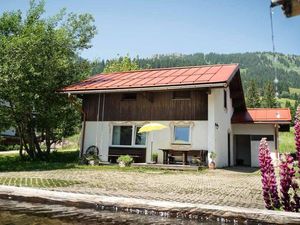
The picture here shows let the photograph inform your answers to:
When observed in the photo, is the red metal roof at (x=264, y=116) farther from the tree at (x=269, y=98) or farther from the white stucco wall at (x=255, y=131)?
the tree at (x=269, y=98)

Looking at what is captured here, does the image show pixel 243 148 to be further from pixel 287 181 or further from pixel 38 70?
pixel 287 181

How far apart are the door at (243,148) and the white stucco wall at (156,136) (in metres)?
9.71

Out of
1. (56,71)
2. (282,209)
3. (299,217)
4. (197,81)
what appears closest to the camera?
(299,217)

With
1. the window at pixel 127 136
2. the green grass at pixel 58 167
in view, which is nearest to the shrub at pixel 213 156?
the green grass at pixel 58 167

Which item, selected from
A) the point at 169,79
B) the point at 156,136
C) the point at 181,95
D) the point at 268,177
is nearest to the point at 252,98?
the point at 169,79

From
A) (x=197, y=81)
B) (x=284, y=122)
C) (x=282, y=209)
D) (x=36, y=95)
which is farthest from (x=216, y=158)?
(x=282, y=209)

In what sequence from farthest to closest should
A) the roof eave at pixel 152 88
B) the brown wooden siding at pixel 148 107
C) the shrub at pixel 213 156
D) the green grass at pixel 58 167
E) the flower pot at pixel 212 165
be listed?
1. the brown wooden siding at pixel 148 107
2. the shrub at pixel 213 156
3. the flower pot at pixel 212 165
4. the roof eave at pixel 152 88
5. the green grass at pixel 58 167

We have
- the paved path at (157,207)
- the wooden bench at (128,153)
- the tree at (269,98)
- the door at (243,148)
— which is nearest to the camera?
the paved path at (157,207)

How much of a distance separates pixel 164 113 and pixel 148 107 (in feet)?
3.63

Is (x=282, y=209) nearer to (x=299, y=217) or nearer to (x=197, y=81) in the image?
(x=299, y=217)

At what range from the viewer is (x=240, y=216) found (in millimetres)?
4828

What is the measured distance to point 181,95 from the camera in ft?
58.9

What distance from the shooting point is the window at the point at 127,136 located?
18.8m

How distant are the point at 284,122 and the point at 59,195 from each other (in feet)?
60.5
